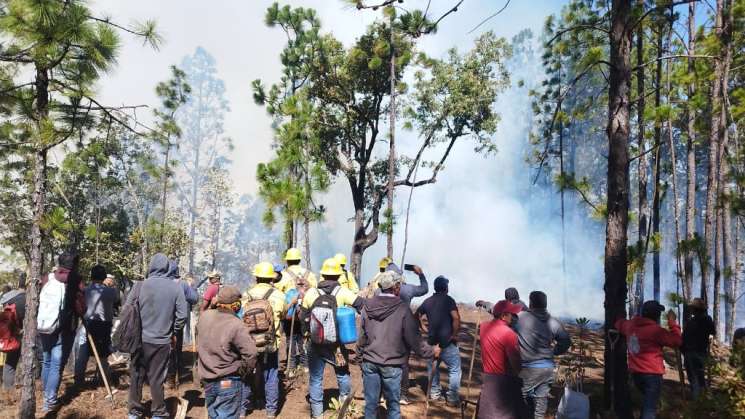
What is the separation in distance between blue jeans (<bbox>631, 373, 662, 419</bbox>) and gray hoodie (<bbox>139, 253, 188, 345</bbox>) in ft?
18.1

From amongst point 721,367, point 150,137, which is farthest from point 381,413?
point 150,137

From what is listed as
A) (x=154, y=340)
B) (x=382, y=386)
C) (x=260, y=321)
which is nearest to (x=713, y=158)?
(x=382, y=386)

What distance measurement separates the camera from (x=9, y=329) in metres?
6.94

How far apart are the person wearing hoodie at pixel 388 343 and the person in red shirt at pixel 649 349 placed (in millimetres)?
2601

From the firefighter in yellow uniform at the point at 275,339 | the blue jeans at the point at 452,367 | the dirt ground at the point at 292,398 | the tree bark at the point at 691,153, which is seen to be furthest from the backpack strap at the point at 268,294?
the tree bark at the point at 691,153

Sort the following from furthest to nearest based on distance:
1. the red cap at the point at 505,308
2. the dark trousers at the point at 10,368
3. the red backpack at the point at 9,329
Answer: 1. the dark trousers at the point at 10,368
2. the red backpack at the point at 9,329
3. the red cap at the point at 505,308

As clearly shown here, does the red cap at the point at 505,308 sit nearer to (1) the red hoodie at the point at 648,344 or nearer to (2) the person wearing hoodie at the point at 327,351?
(2) the person wearing hoodie at the point at 327,351

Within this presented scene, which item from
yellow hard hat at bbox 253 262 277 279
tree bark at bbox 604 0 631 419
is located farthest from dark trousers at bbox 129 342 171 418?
tree bark at bbox 604 0 631 419

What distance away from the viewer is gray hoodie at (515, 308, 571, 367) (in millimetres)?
5297

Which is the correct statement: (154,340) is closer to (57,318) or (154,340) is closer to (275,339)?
(275,339)

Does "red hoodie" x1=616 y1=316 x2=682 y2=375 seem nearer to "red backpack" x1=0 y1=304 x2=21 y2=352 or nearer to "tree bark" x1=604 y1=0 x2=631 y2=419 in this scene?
"tree bark" x1=604 y1=0 x2=631 y2=419

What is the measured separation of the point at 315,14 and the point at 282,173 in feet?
30.8

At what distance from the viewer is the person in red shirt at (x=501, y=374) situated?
4.50 metres

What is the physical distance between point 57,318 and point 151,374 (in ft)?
5.54
